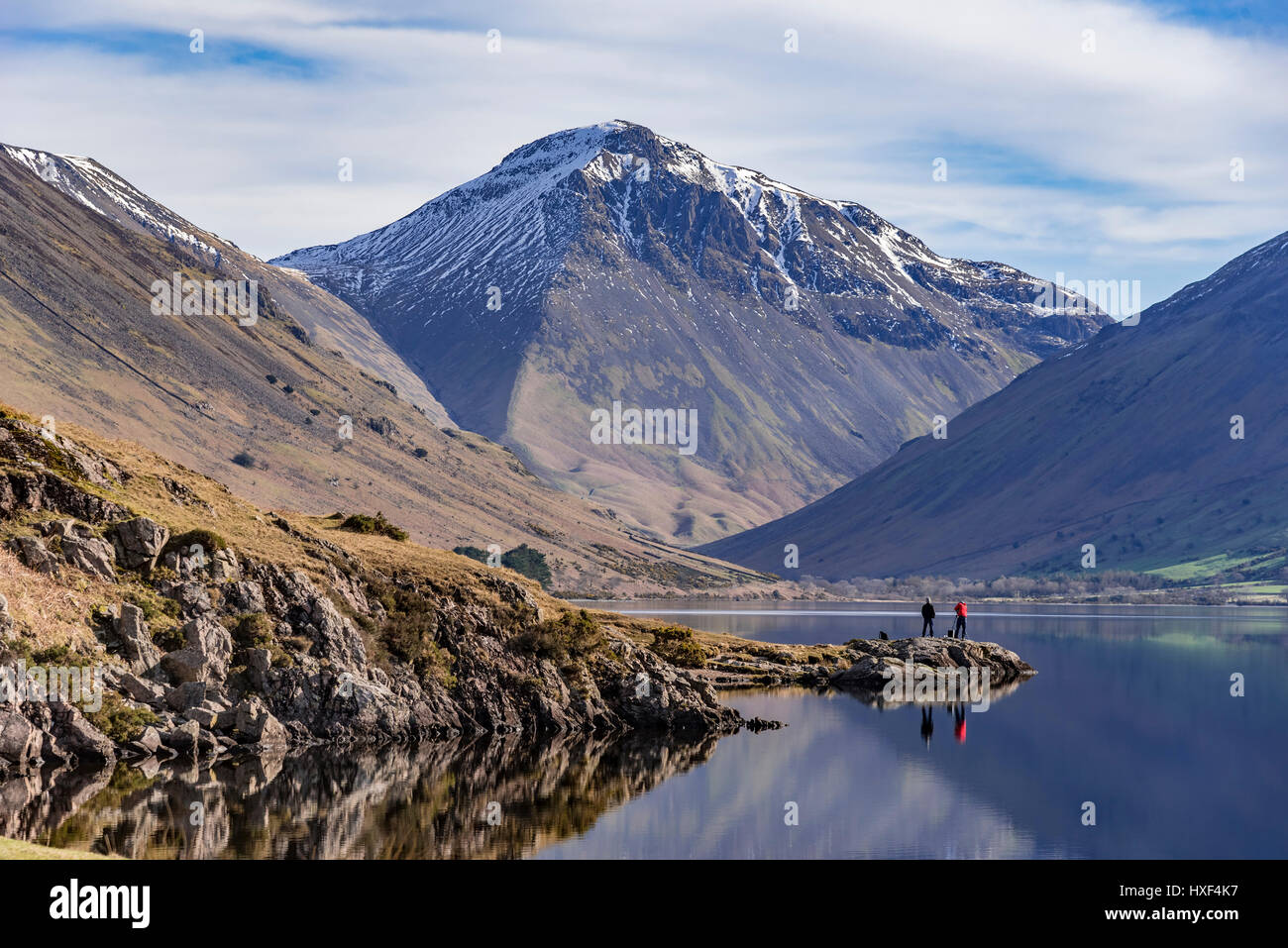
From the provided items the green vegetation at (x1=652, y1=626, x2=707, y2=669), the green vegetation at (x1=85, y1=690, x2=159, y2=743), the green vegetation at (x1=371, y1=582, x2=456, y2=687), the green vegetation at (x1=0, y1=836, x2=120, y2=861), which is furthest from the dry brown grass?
the green vegetation at (x1=652, y1=626, x2=707, y2=669)

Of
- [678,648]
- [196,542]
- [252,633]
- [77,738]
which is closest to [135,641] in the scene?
[252,633]

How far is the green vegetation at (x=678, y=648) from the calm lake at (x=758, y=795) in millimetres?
9898

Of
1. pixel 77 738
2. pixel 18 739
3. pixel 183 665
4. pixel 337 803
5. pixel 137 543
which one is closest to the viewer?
pixel 337 803

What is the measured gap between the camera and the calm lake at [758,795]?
128 feet

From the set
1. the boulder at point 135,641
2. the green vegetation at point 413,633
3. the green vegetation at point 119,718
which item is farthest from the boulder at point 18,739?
the green vegetation at point 413,633

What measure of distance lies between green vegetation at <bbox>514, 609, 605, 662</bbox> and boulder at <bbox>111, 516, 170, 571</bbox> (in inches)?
655

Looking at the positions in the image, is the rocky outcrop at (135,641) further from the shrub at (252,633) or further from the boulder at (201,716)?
the shrub at (252,633)

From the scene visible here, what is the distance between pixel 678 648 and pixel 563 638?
20974 mm

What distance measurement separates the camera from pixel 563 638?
65750 millimetres

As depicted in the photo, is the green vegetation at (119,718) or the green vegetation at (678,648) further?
the green vegetation at (678,648)

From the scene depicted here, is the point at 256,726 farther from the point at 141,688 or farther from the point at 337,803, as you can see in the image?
the point at 337,803

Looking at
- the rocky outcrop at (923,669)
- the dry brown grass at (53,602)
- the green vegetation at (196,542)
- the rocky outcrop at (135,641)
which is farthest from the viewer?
the rocky outcrop at (923,669)
